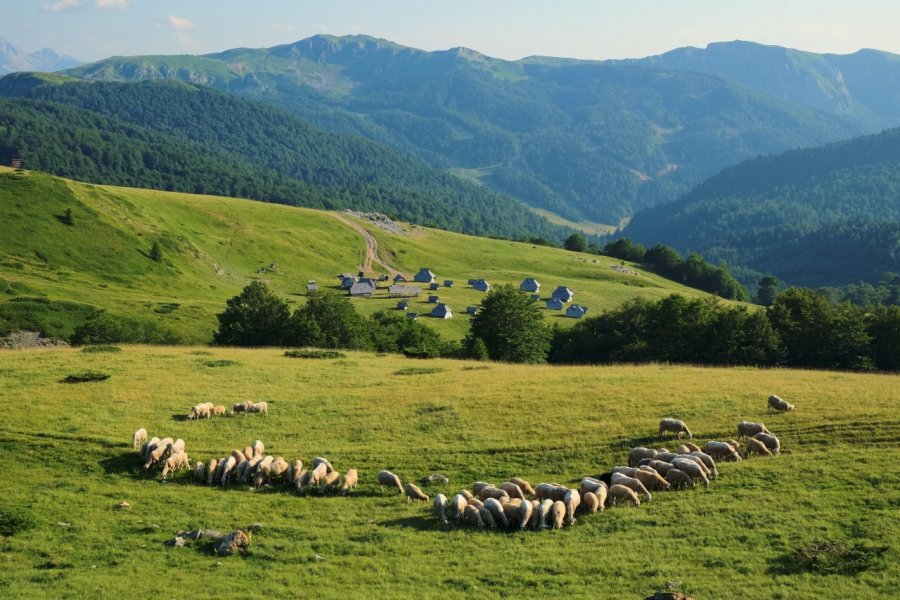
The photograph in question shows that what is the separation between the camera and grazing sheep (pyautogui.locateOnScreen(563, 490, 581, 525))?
25.9 m

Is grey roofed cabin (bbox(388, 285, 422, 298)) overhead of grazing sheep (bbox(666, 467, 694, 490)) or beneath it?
overhead

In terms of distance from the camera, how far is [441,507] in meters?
26.6

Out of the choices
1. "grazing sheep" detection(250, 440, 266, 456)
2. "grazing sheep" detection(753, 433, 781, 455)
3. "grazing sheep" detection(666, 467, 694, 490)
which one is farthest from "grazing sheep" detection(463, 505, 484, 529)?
"grazing sheep" detection(753, 433, 781, 455)

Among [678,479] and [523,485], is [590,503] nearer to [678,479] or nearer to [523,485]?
[523,485]

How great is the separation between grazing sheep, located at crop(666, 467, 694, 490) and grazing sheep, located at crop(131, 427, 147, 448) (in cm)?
2323

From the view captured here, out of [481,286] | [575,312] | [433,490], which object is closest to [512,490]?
[433,490]

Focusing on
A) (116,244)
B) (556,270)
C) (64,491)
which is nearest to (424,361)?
(64,491)

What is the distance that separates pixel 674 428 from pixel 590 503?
9723mm

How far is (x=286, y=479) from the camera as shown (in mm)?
30734

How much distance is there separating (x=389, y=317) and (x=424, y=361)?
43022 millimetres

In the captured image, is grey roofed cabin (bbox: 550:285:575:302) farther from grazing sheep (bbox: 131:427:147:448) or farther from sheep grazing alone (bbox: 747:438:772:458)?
grazing sheep (bbox: 131:427:147:448)

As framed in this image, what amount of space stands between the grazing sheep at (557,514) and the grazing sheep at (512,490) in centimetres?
171

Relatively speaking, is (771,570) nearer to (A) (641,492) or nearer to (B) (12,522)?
(A) (641,492)

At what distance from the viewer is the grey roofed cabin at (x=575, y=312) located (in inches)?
5784
